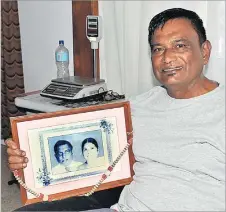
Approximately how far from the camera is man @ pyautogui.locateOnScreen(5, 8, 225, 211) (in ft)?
4.32

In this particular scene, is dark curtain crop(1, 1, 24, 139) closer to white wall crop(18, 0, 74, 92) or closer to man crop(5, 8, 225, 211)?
white wall crop(18, 0, 74, 92)

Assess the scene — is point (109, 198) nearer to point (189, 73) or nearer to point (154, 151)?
point (154, 151)

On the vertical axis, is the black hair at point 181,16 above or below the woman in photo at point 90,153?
above

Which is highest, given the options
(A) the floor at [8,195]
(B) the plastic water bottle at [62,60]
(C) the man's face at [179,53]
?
(C) the man's face at [179,53]

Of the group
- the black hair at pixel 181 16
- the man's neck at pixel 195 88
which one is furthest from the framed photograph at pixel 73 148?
the black hair at pixel 181 16

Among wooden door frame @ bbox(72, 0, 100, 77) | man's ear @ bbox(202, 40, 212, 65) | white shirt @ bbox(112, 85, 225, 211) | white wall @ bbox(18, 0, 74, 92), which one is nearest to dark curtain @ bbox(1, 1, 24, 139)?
white wall @ bbox(18, 0, 74, 92)

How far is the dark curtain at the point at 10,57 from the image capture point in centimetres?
332

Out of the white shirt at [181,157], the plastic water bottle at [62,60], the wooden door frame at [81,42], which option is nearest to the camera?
the white shirt at [181,157]

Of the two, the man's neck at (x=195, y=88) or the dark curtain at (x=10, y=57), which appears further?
the dark curtain at (x=10, y=57)

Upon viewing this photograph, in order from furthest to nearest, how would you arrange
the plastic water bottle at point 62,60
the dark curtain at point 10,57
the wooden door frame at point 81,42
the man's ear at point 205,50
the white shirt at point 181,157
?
the dark curtain at point 10,57
the plastic water bottle at point 62,60
the wooden door frame at point 81,42
the man's ear at point 205,50
the white shirt at point 181,157

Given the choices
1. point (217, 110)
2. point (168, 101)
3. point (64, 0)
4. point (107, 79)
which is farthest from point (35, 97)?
point (217, 110)

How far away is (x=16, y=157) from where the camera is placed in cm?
138

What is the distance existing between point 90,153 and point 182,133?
35 centimetres

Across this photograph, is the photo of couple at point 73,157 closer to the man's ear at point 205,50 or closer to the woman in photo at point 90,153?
the woman in photo at point 90,153
